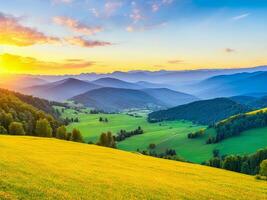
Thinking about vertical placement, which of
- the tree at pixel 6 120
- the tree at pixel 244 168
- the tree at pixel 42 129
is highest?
the tree at pixel 6 120

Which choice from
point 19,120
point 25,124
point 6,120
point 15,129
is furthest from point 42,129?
point 19,120

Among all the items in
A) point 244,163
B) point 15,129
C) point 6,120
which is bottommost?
point 244,163

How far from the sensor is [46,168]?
38969 mm

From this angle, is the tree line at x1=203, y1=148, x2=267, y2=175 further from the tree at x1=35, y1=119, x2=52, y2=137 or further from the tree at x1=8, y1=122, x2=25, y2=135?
the tree at x1=8, y1=122, x2=25, y2=135

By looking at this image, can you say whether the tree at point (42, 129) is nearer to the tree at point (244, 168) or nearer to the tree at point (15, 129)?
the tree at point (15, 129)

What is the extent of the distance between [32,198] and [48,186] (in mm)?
4698

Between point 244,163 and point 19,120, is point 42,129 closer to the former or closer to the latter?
point 19,120

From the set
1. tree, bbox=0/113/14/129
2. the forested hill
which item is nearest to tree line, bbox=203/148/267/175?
the forested hill

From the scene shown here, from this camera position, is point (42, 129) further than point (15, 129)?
Yes

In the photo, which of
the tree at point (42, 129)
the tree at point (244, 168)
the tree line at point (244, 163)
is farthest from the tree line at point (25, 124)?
the tree at point (244, 168)

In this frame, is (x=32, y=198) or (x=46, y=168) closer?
(x=32, y=198)

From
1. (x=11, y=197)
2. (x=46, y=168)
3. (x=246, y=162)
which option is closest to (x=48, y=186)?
(x=11, y=197)

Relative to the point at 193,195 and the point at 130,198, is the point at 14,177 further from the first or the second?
the point at 193,195

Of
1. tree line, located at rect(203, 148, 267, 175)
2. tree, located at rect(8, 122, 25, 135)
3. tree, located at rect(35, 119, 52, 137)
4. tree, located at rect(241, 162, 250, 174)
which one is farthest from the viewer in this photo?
tree line, located at rect(203, 148, 267, 175)
